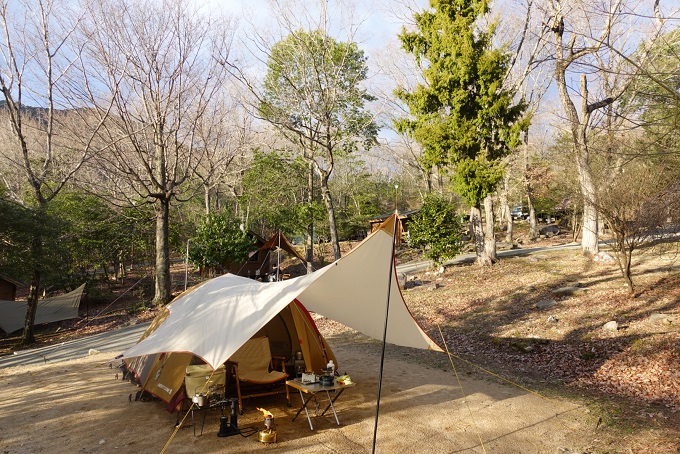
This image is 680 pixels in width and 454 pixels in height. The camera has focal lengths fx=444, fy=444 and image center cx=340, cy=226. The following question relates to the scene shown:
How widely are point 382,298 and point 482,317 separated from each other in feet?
18.6

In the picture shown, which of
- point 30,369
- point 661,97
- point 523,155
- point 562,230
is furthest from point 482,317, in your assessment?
point 562,230

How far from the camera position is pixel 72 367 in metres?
8.66

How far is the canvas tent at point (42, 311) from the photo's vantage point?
1571cm

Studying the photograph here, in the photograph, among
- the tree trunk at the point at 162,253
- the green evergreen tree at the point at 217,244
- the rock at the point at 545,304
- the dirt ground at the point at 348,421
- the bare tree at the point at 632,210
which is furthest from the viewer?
the green evergreen tree at the point at 217,244

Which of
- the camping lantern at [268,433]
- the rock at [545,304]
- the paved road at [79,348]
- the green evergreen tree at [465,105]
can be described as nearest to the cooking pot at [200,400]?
the camping lantern at [268,433]

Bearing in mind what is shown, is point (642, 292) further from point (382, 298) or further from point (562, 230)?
point (562, 230)

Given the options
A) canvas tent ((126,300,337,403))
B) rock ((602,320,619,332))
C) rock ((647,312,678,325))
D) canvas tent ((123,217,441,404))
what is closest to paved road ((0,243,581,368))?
canvas tent ((126,300,337,403))

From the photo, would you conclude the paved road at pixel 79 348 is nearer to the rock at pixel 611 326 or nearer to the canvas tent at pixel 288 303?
the canvas tent at pixel 288 303

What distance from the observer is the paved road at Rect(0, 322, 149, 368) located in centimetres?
1090

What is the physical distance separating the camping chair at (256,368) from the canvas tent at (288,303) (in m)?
0.88

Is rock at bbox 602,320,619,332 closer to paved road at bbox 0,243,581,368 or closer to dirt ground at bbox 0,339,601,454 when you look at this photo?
dirt ground at bbox 0,339,601,454

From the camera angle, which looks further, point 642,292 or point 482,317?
point 482,317

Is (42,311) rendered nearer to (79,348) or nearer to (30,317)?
(30,317)

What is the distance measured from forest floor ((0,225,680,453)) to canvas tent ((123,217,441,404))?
1563 mm
